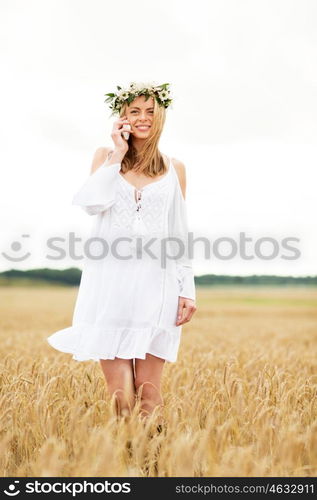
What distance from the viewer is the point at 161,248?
138 inches

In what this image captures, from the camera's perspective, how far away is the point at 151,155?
3.52 metres

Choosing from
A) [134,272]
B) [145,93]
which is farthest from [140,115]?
[134,272]

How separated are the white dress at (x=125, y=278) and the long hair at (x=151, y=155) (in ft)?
0.29

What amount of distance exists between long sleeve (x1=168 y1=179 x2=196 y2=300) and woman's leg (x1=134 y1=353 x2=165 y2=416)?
1.37 feet

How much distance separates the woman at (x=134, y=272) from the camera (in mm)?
3365

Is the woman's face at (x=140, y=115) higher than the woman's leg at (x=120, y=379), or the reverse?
the woman's face at (x=140, y=115)

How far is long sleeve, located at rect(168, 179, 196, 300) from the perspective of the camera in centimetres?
353

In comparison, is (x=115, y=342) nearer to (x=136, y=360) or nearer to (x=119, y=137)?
(x=136, y=360)

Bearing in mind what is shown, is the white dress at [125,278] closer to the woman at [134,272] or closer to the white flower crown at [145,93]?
the woman at [134,272]

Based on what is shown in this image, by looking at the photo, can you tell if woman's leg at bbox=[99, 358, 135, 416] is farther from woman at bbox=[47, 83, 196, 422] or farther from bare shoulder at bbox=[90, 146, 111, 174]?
bare shoulder at bbox=[90, 146, 111, 174]

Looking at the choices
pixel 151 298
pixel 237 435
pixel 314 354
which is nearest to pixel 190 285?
pixel 151 298

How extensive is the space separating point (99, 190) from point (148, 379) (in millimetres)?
1101

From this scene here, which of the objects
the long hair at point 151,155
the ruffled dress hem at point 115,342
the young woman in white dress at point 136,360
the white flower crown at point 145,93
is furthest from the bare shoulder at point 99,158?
the ruffled dress hem at point 115,342
